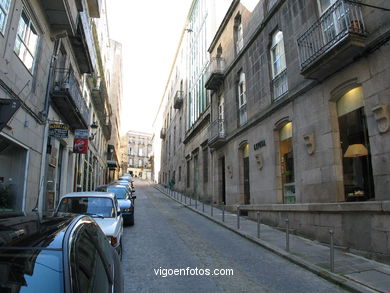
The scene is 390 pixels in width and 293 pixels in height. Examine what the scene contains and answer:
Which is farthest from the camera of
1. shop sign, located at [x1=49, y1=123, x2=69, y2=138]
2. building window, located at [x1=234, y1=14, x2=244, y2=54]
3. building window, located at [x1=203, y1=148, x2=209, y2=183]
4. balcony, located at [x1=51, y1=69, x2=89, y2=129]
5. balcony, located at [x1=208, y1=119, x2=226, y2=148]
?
building window, located at [x1=203, y1=148, x2=209, y2=183]

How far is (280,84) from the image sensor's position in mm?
Answer: 14312

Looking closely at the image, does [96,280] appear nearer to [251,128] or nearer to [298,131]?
[298,131]

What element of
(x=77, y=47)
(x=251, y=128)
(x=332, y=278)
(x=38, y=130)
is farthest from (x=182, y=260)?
(x=77, y=47)

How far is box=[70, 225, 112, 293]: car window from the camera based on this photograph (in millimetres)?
2127

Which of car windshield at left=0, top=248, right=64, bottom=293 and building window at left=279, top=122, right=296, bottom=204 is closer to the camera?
car windshield at left=0, top=248, right=64, bottom=293

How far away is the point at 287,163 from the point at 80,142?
35.2ft

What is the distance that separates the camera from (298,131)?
39.6 feet

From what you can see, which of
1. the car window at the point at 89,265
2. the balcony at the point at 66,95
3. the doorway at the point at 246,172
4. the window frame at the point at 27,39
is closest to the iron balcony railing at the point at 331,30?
the doorway at the point at 246,172

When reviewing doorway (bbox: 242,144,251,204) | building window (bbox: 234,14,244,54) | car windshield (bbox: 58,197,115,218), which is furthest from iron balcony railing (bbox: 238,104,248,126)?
car windshield (bbox: 58,197,115,218)

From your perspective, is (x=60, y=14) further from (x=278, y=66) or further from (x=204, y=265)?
(x=204, y=265)

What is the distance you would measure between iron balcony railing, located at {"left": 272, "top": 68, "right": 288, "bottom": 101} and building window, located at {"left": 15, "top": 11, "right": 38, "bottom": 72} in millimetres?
10024

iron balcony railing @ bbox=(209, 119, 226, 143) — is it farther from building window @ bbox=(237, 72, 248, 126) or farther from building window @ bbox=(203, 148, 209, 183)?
building window @ bbox=(203, 148, 209, 183)

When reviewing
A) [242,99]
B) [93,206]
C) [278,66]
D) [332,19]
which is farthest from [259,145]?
[93,206]

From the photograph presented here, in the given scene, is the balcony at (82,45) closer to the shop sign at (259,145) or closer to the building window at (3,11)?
the building window at (3,11)
